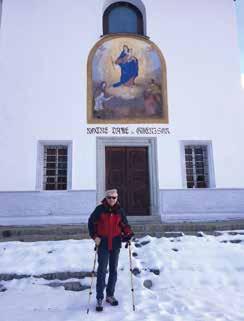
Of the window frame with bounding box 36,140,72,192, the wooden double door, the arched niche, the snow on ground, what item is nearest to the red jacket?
the snow on ground

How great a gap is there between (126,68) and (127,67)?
0.05 m

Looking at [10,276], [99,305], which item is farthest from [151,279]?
[10,276]

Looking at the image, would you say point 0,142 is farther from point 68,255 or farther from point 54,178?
point 68,255

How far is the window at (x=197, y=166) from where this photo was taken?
33.8 ft

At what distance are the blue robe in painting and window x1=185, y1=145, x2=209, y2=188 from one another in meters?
2.89

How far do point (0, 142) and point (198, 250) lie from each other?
254 inches

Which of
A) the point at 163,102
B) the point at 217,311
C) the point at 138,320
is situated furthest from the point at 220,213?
the point at 138,320

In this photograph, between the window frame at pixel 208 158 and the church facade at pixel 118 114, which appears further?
the window frame at pixel 208 158

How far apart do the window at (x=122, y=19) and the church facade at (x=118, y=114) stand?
0.46 meters

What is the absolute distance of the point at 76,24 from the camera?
10.9 metres

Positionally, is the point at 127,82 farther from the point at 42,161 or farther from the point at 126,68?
the point at 42,161

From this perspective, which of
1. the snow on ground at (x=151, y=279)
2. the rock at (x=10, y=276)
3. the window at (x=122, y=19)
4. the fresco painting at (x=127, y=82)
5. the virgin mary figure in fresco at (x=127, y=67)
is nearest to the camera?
the snow on ground at (x=151, y=279)

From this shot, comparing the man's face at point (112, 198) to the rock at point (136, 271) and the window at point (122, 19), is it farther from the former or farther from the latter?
the window at point (122, 19)

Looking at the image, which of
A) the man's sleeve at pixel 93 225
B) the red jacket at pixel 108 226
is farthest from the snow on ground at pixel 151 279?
the man's sleeve at pixel 93 225
